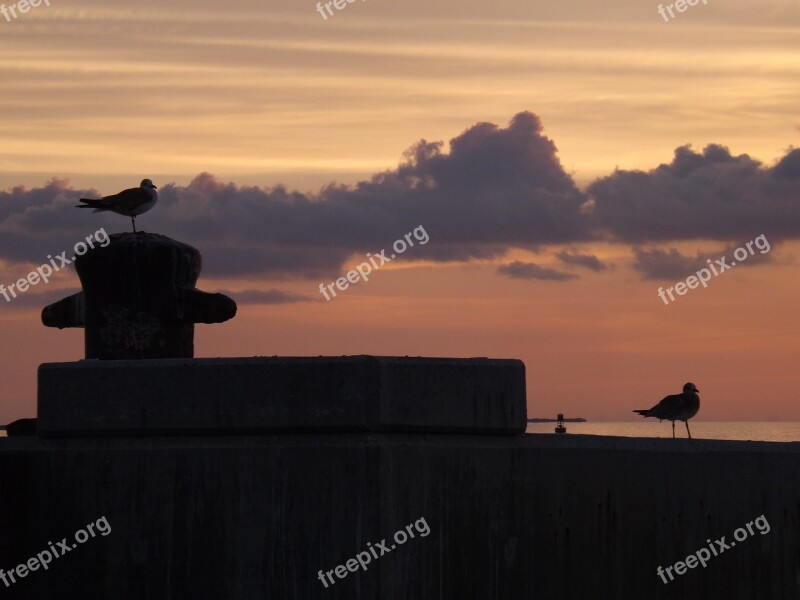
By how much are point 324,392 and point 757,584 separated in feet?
10.4

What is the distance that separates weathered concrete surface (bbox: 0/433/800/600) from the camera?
7934mm

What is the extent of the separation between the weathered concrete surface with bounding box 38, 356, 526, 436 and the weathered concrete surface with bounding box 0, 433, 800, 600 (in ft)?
0.35

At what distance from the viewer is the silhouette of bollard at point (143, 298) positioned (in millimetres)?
9750

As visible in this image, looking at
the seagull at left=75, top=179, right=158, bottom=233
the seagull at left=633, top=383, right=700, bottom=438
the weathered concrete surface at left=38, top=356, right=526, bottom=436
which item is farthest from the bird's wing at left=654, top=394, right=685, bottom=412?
the weathered concrete surface at left=38, top=356, right=526, bottom=436

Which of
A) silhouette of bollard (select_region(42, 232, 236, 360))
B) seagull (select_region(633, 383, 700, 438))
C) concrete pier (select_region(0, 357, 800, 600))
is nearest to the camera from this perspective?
concrete pier (select_region(0, 357, 800, 600))

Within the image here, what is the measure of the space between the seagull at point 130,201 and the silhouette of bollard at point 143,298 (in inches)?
103

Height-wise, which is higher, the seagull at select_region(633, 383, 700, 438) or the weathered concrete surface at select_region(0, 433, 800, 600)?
the seagull at select_region(633, 383, 700, 438)

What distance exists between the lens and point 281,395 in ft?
26.3

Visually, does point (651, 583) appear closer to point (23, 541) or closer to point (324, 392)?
point (324, 392)

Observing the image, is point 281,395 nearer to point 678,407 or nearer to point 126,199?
point 126,199

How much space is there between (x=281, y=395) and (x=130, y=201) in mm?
5046

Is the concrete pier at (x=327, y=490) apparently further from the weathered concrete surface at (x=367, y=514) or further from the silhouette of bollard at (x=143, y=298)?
the silhouette of bollard at (x=143, y=298)

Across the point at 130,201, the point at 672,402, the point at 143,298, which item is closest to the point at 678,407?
the point at 672,402

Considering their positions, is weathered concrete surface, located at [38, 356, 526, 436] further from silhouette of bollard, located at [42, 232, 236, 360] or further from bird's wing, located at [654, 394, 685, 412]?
bird's wing, located at [654, 394, 685, 412]
